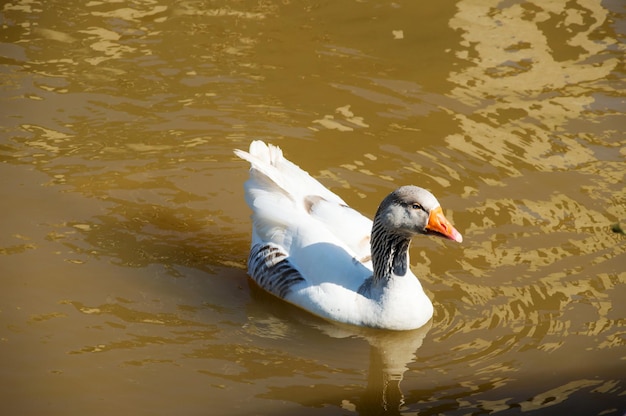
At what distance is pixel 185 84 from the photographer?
1152cm

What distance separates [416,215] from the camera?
771cm

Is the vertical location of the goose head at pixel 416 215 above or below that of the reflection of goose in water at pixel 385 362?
above

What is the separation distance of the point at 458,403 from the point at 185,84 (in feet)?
19.4

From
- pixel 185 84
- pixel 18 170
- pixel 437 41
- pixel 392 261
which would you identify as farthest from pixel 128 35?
pixel 392 261

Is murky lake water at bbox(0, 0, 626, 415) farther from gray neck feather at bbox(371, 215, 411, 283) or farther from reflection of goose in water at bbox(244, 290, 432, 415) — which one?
gray neck feather at bbox(371, 215, 411, 283)

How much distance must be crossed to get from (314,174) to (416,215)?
261 cm

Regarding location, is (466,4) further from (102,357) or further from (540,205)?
(102,357)

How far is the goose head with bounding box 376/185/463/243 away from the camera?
770 centimetres

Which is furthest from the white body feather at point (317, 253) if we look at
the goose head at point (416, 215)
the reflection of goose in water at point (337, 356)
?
the goose head at point (416, 215)

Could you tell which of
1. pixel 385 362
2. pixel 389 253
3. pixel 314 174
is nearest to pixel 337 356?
pixel 385 362

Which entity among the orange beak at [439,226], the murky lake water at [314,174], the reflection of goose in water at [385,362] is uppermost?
the orange beak at [439,226]

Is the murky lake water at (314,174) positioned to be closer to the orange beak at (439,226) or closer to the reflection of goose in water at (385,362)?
the reflection of goose in water at (385,362)

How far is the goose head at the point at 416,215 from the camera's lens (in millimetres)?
7695

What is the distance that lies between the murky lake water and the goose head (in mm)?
861
